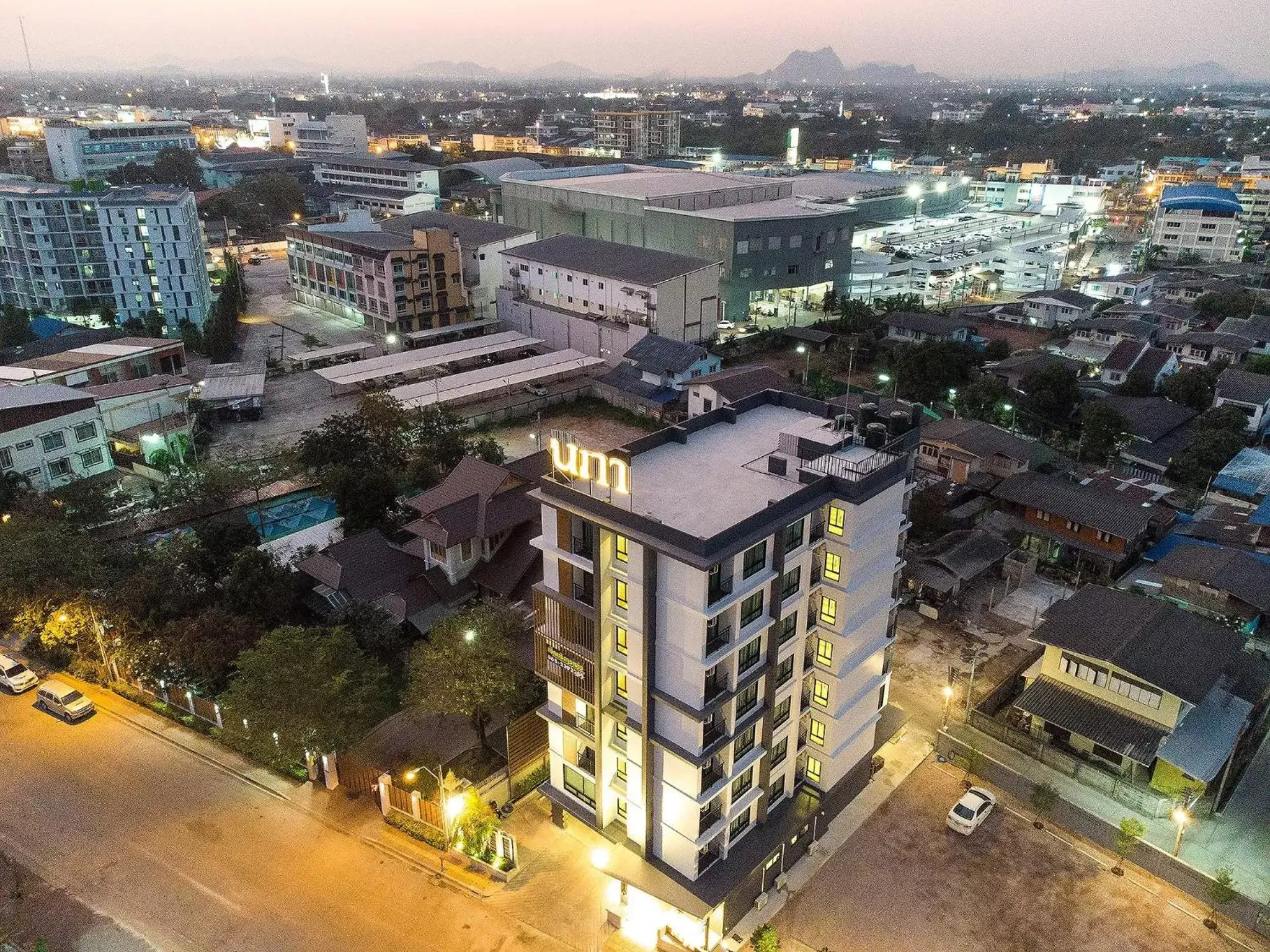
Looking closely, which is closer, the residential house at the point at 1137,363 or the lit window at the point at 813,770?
the lit window at the point at 813,770

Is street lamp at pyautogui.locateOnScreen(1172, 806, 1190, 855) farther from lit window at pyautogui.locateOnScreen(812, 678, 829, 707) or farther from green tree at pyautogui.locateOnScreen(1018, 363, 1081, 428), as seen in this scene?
green tree at pyautogui.locateOnScreen(1018, 363, 1081, 428)

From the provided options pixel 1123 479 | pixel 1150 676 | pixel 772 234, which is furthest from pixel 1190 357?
pixel 1150 676

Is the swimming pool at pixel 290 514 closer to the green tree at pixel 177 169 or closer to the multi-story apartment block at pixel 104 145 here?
the multi-story apartment block at pixel 104 145

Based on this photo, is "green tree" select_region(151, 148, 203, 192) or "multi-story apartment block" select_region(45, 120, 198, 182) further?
"green tree" select_region(151, 148, 203, 192)

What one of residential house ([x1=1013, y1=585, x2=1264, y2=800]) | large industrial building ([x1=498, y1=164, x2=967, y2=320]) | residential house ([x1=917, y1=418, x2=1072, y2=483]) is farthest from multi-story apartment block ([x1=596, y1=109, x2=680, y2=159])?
residential house ([x1=1013, y1=585, x2=1264, y2=800])

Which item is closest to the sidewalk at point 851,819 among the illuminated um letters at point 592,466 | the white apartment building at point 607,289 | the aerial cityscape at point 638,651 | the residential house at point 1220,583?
the aerial cityscape at point 638,651

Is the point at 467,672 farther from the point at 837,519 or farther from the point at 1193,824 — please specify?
the point at 1193,824
